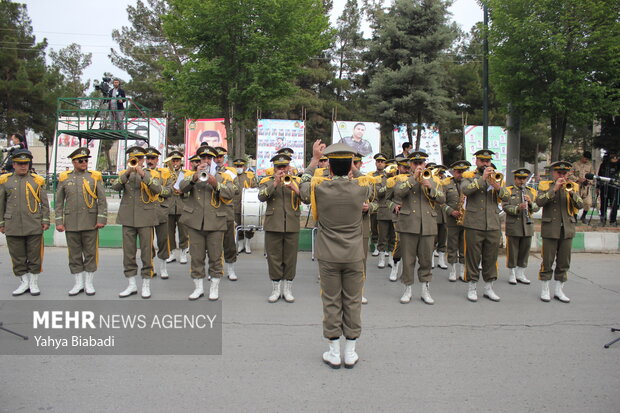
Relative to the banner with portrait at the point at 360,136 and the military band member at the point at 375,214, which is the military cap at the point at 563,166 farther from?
the banner with portrait at the point at 360,136

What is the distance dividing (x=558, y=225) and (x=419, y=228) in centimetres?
208

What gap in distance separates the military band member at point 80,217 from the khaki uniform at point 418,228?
443cm

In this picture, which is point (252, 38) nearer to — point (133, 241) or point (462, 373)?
point (133, 241)

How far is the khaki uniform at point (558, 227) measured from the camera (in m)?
6.55

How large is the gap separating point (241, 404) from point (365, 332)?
208cm

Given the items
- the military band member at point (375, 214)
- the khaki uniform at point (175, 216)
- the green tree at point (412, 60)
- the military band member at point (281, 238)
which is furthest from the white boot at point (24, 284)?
the green tree at point (412, 60)

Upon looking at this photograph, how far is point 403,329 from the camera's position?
534 centimetres

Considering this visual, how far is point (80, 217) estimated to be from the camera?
6457 millimetres

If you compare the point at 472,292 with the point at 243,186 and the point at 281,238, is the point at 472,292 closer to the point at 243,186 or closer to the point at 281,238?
the point at 281,238

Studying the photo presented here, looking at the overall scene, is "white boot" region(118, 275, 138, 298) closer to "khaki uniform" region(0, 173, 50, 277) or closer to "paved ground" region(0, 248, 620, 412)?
"paved ground" region(0, 248, 620, 412)

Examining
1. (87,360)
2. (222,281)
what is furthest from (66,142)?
(87,360)

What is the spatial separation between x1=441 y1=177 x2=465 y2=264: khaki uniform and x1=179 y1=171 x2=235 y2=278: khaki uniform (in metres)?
4.01

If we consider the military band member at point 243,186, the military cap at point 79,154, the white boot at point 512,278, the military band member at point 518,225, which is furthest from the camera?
the military band member at point 243,186

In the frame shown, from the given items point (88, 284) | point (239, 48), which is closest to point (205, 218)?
point (88, 284)
